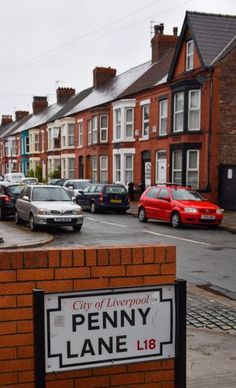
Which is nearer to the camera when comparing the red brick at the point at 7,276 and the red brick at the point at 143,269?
the red brick at the point at 7,276

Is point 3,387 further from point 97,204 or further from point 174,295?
point 97,204

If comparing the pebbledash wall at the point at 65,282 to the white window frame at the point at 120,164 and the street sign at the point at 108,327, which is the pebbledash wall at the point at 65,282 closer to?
the street sign at the point at 108,327

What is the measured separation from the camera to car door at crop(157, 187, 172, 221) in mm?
18094

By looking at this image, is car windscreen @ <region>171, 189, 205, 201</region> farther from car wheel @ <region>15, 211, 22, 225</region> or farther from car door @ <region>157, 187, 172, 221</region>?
car wheel @ <region>15, 211, 22, 225</region>

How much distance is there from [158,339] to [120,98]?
3092 cm

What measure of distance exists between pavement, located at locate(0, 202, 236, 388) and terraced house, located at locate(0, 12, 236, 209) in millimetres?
17537

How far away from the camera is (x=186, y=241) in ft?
45.0

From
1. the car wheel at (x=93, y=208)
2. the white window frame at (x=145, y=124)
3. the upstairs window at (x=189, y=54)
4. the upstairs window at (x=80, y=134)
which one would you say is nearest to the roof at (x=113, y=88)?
the upstairs window at (x=80, y=134)

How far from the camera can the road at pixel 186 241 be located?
8.79 m

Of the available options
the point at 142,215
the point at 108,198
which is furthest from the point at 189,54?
the point at 142,215

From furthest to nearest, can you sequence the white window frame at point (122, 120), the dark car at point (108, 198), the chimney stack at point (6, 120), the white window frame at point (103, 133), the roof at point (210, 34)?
the chimney stack at point (6, 120)
the white window frame at point (103, 133)
the white window frame at point (122, 120)
the roof at point (210, 34)
the dark car at point (108, 198)

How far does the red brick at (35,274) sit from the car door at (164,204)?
15.0 metres

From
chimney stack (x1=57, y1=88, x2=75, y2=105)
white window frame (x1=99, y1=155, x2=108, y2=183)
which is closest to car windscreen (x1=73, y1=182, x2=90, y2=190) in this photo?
white window frame (x1=99, y1=155, x2=108, y2=183)

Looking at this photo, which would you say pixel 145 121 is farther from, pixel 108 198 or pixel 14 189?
pixel 14 189
